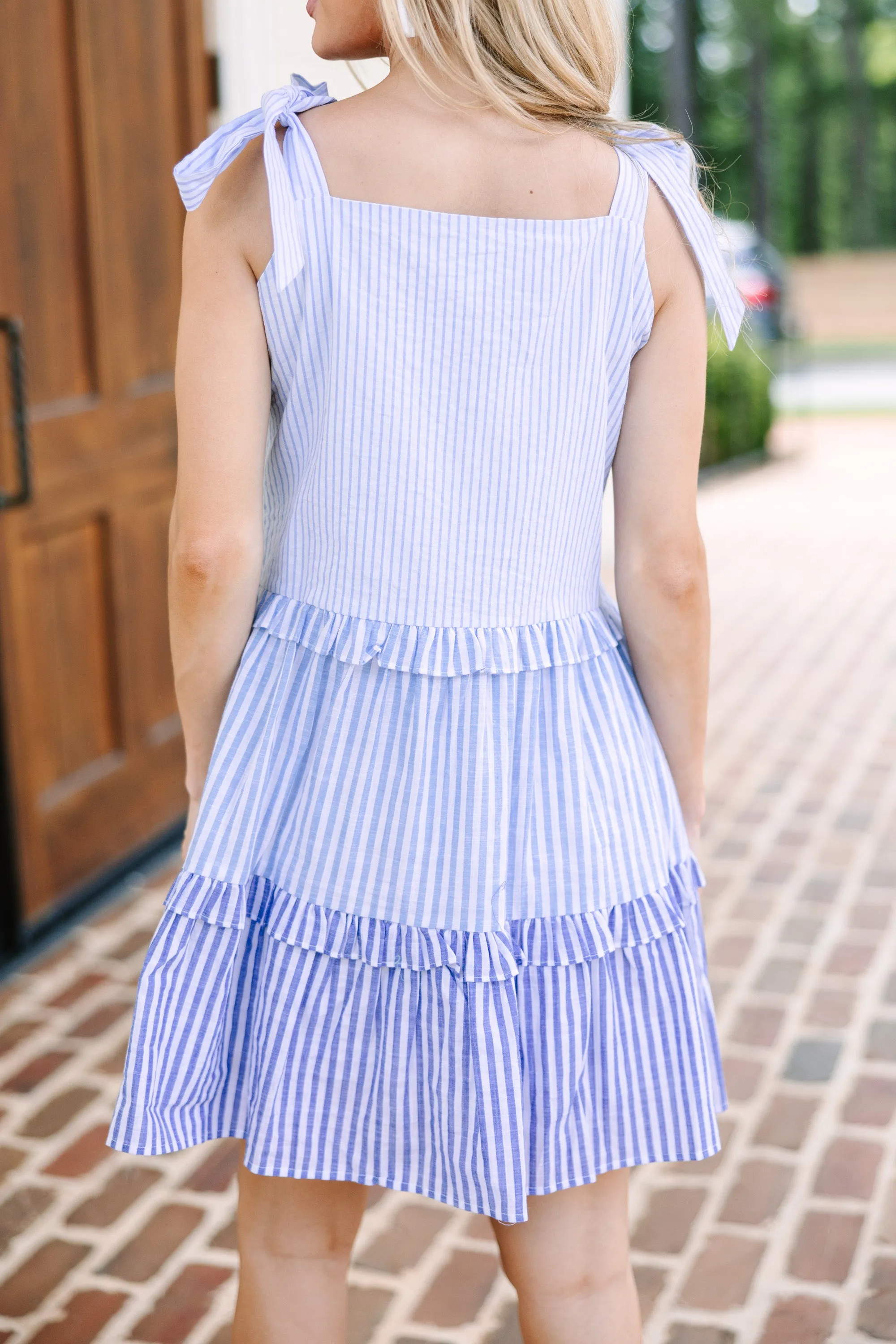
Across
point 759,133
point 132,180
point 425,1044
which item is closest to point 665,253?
point 425,1044

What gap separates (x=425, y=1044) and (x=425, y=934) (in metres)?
0.11

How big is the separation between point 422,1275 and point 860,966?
1499mm

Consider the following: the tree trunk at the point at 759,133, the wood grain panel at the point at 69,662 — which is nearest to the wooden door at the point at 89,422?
the wood grain panel at the point at 69,662

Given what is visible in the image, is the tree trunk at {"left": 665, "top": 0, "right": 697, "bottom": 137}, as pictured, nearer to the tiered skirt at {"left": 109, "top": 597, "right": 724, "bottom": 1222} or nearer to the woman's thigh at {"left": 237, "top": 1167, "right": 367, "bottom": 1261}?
the tiered skirt at {"left": 109, "top": 597, "right": 724, "bottom": 1222}

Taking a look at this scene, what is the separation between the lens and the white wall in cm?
399

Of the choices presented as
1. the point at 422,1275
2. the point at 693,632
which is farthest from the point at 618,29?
the point at 422,1275

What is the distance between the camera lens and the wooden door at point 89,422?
3369 millimetres

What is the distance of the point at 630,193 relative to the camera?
129cm

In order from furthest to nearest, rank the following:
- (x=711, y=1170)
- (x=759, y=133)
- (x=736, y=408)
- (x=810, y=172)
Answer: (x=810, y=172), (x=759, y=133), (x=736, y=408), (x=711, y=1170)

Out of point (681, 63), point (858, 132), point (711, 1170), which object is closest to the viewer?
point (711, 1170)

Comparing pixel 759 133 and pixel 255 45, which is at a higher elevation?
pixel 255 45

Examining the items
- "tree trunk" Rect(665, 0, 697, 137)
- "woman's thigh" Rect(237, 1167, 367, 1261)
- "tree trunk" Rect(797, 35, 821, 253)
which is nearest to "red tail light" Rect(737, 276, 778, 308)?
"tree trunk" Rect(665, 0, 697, 137)

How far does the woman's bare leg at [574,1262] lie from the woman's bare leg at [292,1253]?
163 millimetres

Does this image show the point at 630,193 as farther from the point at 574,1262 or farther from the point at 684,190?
the point at 574,1262
